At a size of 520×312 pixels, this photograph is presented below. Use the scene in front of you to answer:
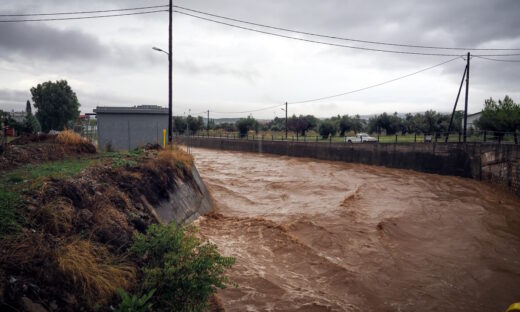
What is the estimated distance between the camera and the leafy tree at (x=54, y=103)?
164 feet

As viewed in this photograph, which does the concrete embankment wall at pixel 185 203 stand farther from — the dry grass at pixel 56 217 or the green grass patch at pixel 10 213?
the green grass patch at pixel 10 213

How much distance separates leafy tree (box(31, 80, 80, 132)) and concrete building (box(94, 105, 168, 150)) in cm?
3592

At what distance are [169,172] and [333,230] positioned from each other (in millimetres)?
6698

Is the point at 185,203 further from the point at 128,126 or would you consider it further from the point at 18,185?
the point at 128,126

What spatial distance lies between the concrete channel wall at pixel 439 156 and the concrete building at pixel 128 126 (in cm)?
233

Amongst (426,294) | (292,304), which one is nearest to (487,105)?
(426,294)

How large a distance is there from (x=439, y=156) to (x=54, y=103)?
54274 mm

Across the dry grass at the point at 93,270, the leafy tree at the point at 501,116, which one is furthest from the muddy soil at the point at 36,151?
the leafy tree at the point at 501,116

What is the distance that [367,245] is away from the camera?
10.9 m

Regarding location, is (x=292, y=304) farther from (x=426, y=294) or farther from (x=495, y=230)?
(x=495, y=230)

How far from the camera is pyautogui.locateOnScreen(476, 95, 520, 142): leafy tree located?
3359cm

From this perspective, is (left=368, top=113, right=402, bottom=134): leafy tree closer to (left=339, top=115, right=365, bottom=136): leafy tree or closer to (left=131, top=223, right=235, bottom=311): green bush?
(left=339, top=115, right=365, bottom=136): leafy tree

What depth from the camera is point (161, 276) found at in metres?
5.15

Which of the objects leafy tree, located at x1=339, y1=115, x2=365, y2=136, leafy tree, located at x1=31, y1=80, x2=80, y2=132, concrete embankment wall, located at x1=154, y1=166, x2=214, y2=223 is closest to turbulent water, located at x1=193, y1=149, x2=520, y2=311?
concrete embankment wall, located at x1=154, y1=166, x2=214, y2=223
